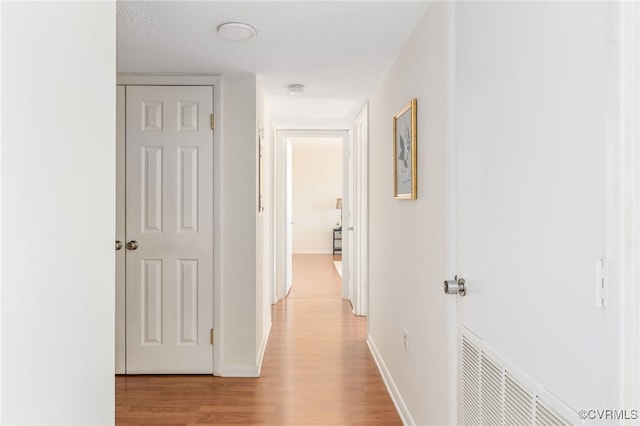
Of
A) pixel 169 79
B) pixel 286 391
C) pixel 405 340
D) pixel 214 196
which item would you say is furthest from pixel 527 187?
pixel 169 79

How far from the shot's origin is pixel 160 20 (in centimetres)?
222

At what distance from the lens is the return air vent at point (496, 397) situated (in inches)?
39.4

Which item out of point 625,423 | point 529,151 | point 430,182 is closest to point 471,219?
point 529,151

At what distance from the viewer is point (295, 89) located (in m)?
3.53

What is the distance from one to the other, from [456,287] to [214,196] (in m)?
2.08

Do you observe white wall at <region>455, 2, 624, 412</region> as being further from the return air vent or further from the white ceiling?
the white ceiling

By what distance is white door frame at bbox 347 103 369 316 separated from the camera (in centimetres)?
462

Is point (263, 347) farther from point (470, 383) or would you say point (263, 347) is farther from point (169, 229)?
point (470, 383)

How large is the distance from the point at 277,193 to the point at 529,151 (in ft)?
14.7

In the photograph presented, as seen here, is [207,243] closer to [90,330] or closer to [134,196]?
[134,196]

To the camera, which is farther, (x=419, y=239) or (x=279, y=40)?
(x=279, y=40)

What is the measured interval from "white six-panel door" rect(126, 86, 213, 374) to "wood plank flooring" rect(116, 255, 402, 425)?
227mm

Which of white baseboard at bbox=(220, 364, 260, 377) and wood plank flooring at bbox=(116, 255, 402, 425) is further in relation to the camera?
white baseboard at bbox=(220, 364, 260, 377)

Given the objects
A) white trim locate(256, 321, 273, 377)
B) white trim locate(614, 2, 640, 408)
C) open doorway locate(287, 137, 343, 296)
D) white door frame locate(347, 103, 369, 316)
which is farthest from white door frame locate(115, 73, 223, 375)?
open doorway locate(287, 137, 343, 296)
